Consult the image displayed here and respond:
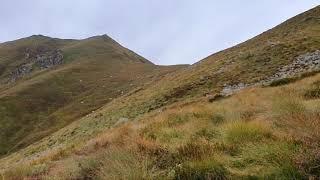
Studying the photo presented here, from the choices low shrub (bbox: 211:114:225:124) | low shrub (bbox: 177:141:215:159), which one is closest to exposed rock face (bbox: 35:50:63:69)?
low shrub (bbox: 211:114:225:124)

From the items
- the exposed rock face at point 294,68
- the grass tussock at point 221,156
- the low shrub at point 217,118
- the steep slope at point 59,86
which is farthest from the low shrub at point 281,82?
the steep slope at point 59,86

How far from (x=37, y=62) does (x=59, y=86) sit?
2042 inches

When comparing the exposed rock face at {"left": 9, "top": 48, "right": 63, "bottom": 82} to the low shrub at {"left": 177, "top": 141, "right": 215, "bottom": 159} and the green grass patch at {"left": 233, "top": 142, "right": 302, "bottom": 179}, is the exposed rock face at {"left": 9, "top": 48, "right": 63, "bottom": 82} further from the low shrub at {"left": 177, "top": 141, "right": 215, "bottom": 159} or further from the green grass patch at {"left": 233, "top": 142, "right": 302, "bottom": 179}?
the green grass patch at {"left": 233, "top": 142, "right": 302, "bottom": 179}

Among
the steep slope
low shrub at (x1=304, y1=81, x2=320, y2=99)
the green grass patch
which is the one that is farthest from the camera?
the steep slope

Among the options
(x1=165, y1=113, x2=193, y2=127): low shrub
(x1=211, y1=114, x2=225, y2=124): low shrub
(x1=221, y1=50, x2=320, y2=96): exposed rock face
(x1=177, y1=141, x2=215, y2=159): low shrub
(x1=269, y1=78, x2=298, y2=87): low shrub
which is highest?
(x1=221, y1=50, x2=320, y2=96): exposed rock face

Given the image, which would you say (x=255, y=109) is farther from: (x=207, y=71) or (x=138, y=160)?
(x=207, y=71)

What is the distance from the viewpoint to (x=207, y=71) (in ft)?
151

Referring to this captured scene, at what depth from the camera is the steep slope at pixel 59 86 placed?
74625mm

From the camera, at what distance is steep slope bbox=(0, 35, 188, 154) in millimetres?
74625

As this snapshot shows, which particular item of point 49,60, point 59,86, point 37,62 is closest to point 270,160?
point 59,86

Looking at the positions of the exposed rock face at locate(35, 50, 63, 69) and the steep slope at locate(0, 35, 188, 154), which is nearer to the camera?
the steep slope at locate(0, 35, 188, 154)

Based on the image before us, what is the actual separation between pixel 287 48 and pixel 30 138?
3741 cm

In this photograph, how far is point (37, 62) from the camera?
5891 inches

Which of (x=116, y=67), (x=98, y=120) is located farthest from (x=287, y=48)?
(x=116, y=67)
